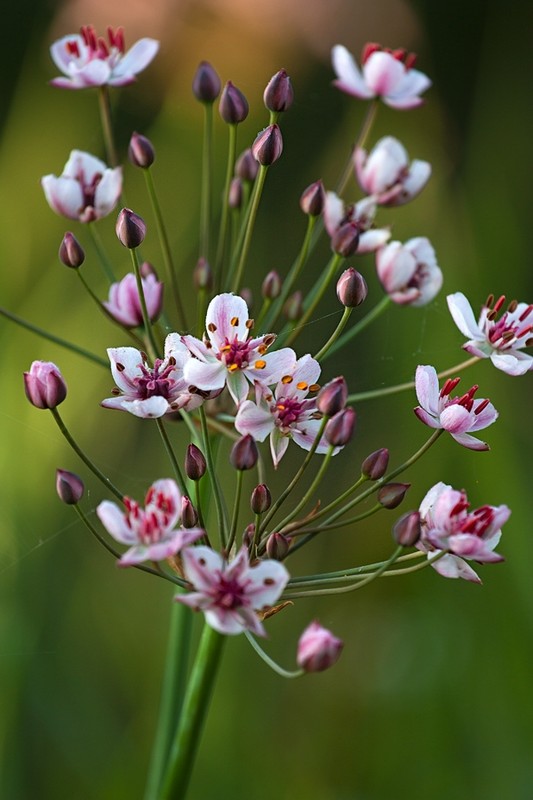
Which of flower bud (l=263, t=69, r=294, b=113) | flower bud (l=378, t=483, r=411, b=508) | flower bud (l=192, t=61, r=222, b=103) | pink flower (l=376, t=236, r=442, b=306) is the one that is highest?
flower bud (l=263, t=69, r=294, b=113)

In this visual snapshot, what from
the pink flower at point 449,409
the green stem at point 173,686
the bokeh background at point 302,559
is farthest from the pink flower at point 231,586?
the bokeh background at point 302,559

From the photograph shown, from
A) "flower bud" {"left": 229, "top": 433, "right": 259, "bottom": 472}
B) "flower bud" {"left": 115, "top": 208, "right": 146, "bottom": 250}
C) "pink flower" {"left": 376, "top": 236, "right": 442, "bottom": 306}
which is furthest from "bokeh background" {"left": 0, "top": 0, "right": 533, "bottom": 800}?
"flower bud" {"left": 229, "top": 433, "right": 259, "bottom": 472}

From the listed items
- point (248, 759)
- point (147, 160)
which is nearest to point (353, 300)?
point (147, 160)

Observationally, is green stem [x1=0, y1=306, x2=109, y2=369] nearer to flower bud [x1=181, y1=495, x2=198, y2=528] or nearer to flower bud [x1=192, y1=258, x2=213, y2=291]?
flower bud [x1=192, y1=258, x2=213, y2=291]

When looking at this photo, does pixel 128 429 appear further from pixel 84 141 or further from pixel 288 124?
pixel 288 124

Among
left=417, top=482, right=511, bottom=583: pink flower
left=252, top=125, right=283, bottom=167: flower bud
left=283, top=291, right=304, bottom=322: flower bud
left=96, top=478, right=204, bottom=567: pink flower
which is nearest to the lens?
left=96, top=478, right=204, bottom=567: pink flower

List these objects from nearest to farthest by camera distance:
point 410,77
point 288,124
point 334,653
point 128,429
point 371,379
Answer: point 334,653 → point 410,77 → point 371,379 → point 128,429 → point 288,124

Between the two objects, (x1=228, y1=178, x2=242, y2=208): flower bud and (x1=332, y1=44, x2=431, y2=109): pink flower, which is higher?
(x1=332, y1=44, x2=431, y2=109): pink flower

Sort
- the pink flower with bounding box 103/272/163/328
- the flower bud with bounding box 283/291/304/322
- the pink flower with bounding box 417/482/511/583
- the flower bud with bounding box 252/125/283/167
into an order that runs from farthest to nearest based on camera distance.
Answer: the flower bud with bounding box 283/291/304/322, the pink flower with bounding box 103/272/163/328, the flower bud with bounding box 252/125/283/167, the pink flower with bounding box 417/482/511/583
